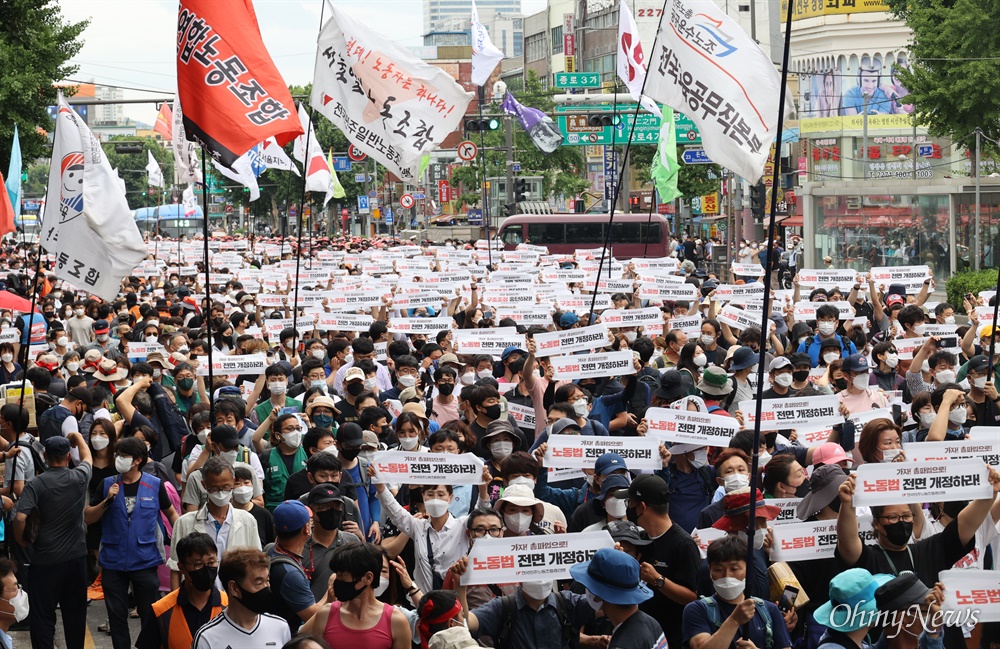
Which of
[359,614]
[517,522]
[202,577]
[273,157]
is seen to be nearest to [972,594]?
[517,522]

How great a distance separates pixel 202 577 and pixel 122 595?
220cm

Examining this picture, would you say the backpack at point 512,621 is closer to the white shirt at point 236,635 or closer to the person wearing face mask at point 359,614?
the person wearing face mask at point 359,614

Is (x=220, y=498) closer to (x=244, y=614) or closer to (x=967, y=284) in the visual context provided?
(x=244, y=614)

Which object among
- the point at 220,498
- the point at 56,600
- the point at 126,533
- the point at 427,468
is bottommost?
the point at 56,600

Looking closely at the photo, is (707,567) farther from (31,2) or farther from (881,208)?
(881,208)

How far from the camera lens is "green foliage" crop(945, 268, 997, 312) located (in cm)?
2638

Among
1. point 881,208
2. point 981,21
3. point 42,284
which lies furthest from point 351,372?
point 881,208

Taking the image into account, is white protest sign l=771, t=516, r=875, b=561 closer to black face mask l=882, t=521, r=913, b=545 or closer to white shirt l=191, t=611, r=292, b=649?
black face mask l=882, t=521, r=913, b=545

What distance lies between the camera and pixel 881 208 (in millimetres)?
35969

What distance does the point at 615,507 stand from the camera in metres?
6.89

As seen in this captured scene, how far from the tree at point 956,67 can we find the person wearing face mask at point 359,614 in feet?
80.8

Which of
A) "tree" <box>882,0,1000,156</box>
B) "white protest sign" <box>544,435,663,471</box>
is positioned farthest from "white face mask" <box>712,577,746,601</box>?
"tree" <box>882,0,1000,156</box>

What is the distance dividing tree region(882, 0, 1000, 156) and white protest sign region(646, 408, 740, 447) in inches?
856

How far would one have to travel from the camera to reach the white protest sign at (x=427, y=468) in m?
7.08
